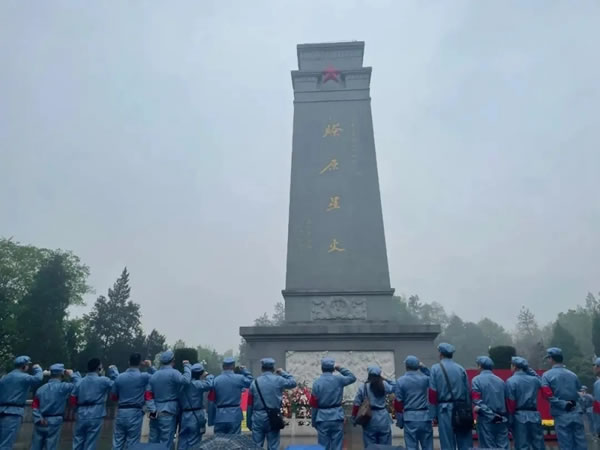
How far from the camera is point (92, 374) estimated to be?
18.1 ft

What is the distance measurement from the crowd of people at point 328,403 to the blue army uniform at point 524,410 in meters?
0.01

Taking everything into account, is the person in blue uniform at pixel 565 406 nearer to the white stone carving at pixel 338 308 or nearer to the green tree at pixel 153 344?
the white stone carving at pixel 338 308

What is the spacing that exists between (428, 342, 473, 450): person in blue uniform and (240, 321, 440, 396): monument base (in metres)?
4.89

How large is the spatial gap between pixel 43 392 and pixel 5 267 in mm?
21311

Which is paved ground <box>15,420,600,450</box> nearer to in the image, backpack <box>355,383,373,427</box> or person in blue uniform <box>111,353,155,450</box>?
backpack <box>355,383,373,427</box>

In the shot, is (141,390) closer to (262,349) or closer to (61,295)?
(262,349)

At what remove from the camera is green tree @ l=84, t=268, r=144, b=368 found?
25.2m

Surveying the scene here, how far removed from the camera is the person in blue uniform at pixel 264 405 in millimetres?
5191

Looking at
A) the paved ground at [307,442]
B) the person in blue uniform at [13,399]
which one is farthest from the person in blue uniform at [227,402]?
the paved ground at [307,442]

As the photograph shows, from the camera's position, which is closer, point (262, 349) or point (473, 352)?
point (262, 349)

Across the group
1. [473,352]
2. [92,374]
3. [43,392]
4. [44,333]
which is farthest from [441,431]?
[473,352]

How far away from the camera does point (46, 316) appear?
21094 mm

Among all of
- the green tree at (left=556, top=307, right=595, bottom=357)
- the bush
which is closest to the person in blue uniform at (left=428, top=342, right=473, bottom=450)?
the bush

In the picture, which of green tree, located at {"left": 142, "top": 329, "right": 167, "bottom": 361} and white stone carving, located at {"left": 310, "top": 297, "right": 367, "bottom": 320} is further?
green tree, located at {"left": 142, "top": 329, "right": 167, "bottom": 361}
